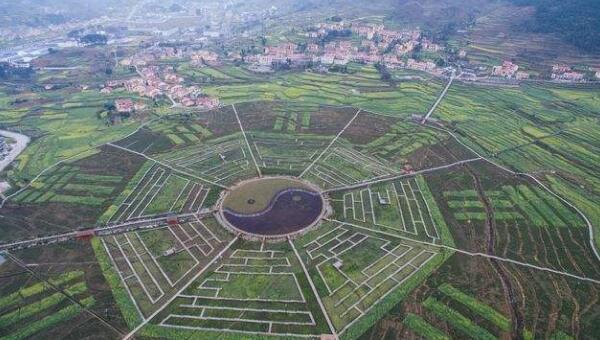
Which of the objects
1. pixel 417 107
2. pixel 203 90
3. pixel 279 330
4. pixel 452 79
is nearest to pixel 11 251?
pixel 279 330

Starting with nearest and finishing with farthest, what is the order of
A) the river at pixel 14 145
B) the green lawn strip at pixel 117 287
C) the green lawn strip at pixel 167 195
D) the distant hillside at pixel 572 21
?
the green lawn strip at pixel 117 287, the green lawn strip at pixel 167 195, the river at pixel 14 145, the distant hillside at pixel 572 21

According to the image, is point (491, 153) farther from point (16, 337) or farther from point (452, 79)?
point (16, 337)

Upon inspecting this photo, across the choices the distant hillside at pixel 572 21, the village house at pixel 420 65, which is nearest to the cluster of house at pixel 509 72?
the village house at pixel 420 65

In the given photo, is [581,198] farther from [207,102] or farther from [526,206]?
[207,102]

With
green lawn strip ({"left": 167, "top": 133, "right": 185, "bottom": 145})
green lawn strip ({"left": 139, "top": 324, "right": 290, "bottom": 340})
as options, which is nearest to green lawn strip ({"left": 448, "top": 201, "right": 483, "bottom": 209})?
green lawn strip ({"left": 139, "top": 324, "right": 290, "bottom": 340})

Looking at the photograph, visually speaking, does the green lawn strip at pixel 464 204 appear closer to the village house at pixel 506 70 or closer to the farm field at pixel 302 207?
the farm field at pixel 302 207

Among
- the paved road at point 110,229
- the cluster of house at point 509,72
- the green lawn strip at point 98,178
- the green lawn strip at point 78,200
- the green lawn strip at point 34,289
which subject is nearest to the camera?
the green lawn strip at point 34,289
